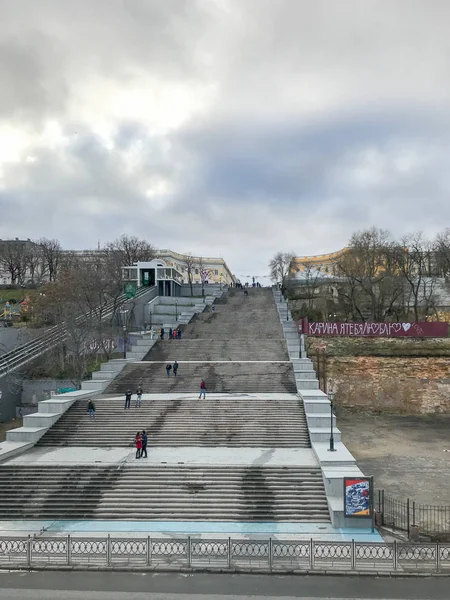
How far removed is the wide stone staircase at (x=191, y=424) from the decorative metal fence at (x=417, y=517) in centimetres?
642

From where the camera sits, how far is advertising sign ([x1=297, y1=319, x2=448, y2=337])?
39.5 metres

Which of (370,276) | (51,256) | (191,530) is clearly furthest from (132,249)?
(191,530)

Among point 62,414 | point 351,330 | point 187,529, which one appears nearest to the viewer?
point 187,529

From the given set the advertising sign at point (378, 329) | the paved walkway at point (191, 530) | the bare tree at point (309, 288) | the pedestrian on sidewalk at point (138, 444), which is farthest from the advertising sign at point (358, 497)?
the bare tree at point (309, 288)

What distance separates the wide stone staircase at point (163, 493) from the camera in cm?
1680

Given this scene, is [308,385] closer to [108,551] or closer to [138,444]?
[138,444]

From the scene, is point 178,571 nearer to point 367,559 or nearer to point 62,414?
point 367,559

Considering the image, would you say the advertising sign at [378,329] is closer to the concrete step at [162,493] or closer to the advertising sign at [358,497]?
the concrete step at [162,493]

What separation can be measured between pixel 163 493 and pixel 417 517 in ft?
30.3

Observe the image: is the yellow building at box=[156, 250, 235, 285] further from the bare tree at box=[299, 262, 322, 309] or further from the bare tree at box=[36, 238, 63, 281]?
the bare tree at box=[299, 262, 322, 309]

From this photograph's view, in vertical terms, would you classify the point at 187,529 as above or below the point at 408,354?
below

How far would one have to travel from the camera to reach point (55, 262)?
82.7 metres

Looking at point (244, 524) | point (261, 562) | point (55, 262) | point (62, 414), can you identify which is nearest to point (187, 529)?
point (244, 524)

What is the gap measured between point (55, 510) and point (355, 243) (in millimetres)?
50527
